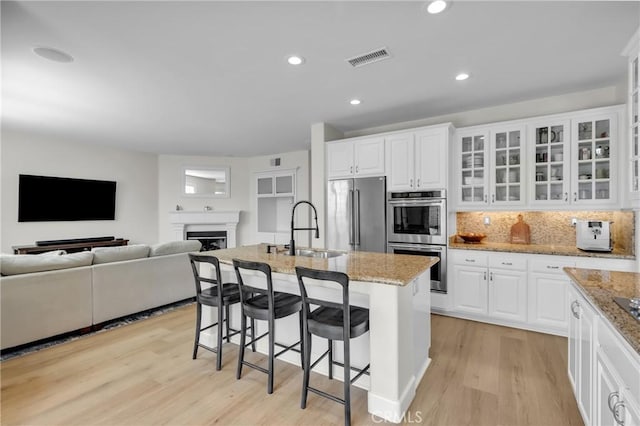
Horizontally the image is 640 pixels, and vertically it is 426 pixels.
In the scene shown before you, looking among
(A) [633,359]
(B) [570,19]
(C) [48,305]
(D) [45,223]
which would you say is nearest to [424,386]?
(A) [633,359]

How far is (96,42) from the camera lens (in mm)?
2332

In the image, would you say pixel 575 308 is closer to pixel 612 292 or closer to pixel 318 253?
pixel 612 292

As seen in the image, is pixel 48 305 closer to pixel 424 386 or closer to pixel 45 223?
pixel 45 223

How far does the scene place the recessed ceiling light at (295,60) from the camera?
260 centimetres

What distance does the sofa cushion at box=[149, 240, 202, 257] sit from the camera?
3.91m

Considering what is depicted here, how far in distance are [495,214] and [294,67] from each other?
3127 mm

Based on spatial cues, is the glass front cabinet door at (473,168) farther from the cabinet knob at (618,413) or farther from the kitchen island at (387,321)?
the cabinet knob at (618,413)

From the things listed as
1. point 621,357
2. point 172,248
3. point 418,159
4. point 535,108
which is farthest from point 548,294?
point 172,248

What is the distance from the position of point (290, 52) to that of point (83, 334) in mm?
3615

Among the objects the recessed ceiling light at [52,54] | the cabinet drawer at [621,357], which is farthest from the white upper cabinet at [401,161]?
the recessed ceiling light at [52,54]

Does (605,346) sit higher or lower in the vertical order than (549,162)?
lower

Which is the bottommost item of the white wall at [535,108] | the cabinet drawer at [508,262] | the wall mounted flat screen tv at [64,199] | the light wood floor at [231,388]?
the light wood floor at [231,388]

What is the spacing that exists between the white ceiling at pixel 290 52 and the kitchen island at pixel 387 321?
1748mm

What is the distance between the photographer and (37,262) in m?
2.98
